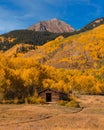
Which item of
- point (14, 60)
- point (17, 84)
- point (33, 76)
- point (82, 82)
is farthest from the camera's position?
point (82, 82)

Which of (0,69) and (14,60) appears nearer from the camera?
(0,69)

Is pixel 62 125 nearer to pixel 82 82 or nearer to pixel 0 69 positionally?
pixel 0 69

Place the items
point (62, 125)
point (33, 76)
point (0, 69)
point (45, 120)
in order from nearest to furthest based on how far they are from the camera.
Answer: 1. point (62, 125)
2. point (45, 120)
3. point (0, 69)
4. point (33, 76)

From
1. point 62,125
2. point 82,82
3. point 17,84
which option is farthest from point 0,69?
point 82,82

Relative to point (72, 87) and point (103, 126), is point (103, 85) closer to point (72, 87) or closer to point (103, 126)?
point (72, 87)

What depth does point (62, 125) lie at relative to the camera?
1663 inches

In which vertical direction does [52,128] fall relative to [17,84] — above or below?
below

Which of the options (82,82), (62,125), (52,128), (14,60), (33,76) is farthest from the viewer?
(82,82)

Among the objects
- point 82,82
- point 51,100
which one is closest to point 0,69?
point 51,100

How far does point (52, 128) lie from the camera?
3962 centimetres

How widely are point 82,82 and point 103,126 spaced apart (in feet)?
314

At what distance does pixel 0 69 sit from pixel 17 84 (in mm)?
9925

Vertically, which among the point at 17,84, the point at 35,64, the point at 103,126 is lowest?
the point at 103,126

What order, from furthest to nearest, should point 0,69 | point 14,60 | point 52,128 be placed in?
point 14,60, point 0,69, point 52,128
